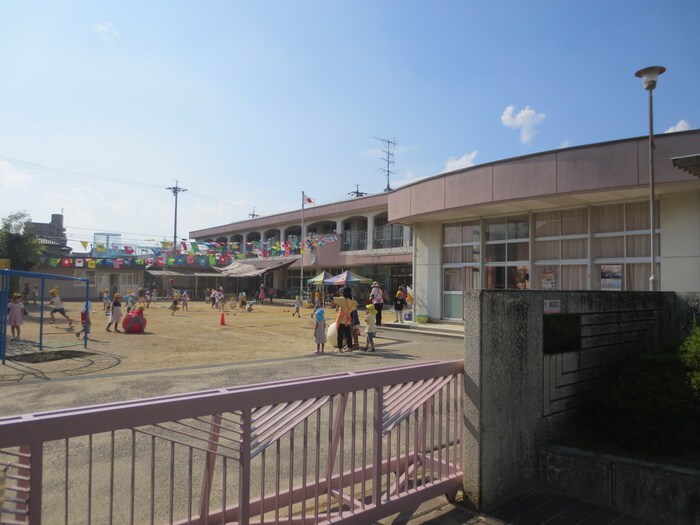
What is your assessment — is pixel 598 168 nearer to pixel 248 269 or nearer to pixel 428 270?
pixel 428 270

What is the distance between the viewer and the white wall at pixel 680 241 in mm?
11828

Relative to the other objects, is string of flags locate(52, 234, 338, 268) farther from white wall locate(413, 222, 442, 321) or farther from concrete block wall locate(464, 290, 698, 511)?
concrete block wall locate(464, 290, 698, 511)

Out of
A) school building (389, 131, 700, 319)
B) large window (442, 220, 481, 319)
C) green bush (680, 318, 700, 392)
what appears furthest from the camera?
large window (442, 220, 481, 319)

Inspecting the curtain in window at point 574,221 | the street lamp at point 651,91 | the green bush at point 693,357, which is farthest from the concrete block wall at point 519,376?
the curtain in window at point 574,221

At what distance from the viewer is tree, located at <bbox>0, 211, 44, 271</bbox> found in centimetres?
2690

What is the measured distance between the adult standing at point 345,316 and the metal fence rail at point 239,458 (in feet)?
25.5

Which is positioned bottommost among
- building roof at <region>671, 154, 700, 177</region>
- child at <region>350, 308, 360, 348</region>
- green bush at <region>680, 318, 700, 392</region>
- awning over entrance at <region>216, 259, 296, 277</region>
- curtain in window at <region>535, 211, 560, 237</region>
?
child at <region>350, 308, 360, 348</region>

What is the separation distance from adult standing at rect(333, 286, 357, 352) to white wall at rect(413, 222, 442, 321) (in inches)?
235

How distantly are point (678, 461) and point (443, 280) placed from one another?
46.9 ft

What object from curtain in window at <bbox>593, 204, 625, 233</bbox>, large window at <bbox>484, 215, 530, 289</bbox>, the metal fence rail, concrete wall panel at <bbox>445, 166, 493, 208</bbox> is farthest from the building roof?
large window at <bbox>484, 215, 530, 289</bbox>

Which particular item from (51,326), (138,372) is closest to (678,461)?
(138,372)

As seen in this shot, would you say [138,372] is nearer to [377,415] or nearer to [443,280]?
[377,415]

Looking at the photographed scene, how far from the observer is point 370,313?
13305 mm

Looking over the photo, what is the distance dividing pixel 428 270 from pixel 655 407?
14.3 m
